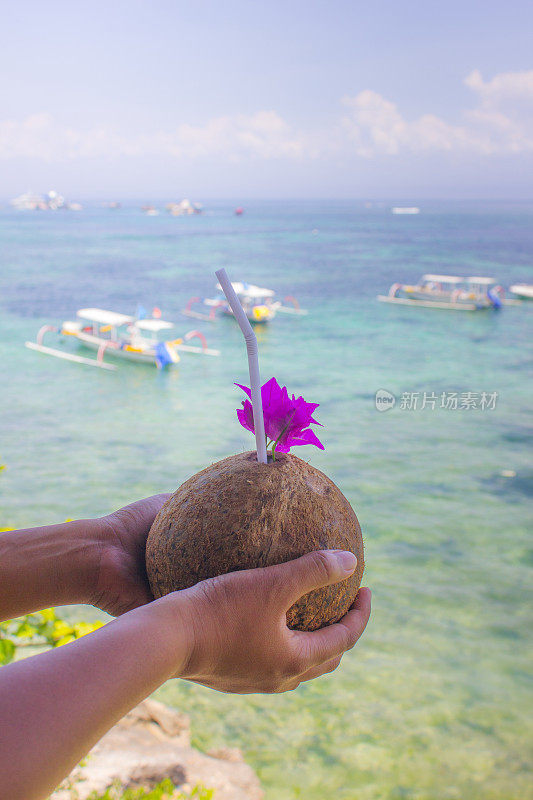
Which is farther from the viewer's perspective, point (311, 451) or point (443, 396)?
point (443, 396)

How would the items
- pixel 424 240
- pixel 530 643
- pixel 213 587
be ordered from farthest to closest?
pixel 424 240 < pixel 530 643 < pixel 213 587

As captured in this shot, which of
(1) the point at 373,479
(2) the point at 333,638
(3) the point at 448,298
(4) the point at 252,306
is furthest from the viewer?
(3) the point at 448,298

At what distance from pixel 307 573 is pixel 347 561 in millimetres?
76

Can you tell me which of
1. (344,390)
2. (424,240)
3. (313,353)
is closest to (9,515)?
(344,390)

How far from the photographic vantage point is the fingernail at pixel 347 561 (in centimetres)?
110

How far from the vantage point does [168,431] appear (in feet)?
47.5

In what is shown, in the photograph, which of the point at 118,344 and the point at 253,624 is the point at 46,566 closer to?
the point at 253,624

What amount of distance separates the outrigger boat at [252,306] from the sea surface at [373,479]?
0.67 m

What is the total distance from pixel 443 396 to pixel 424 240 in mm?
47168

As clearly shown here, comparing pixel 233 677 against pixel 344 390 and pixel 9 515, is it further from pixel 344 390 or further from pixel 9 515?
pixel 344 390

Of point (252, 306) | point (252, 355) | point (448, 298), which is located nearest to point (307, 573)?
point (252, 355)

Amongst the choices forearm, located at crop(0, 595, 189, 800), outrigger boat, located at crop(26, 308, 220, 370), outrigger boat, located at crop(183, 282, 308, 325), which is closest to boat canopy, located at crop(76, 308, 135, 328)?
outrigger boat, located at crop(26, 308, 220, 370)

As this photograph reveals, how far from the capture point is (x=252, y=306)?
23.0 metres

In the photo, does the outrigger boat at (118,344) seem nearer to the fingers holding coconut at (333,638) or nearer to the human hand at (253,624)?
the fingers holding coconut at (333,638)
